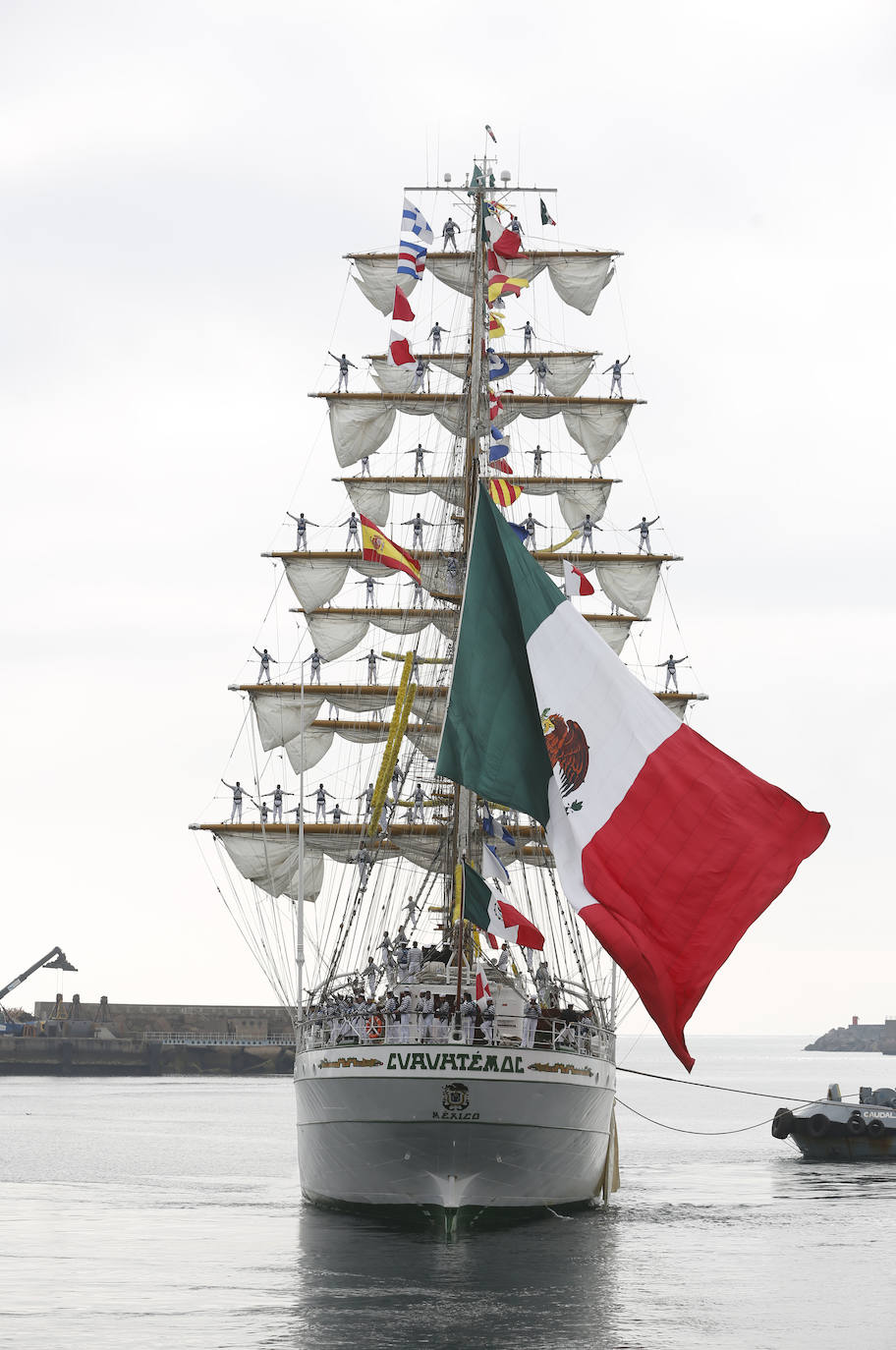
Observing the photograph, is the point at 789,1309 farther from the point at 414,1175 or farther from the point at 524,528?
the point at 524,528

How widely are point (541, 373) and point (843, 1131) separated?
2623 cm

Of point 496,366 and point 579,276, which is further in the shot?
point 579,276

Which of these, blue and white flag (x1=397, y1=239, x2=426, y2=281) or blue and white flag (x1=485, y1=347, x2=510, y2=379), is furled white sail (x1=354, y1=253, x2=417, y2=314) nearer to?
blue and white flag (x1=485, y1=347, x2=510, y2=379)

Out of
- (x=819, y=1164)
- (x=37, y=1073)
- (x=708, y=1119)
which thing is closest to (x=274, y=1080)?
(x=37, y=1073)

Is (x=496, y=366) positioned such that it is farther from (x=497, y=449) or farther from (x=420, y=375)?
(x=420, y=375)

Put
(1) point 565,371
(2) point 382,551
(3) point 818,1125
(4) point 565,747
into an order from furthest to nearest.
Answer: (1) point 565,371 → (3) point 818,1125 → (2) point 382,551 → (4) point 565,747

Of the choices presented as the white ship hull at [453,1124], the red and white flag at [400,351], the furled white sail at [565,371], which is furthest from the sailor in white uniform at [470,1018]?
the furled white sail at [565,371]

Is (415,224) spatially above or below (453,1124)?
above

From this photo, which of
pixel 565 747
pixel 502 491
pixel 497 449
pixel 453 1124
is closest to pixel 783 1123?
pixel 497 449

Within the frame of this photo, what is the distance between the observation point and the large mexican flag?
2744cm

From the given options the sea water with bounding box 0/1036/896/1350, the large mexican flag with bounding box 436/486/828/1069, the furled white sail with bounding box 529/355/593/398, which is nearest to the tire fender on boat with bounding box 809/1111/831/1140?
the sea water with bounding box 0/1036/896/1350

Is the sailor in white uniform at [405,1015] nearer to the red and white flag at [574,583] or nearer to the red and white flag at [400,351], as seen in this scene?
the red and white flag at [574,583]

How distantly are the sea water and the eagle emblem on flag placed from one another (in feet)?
26.0

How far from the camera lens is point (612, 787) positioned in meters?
29.3
